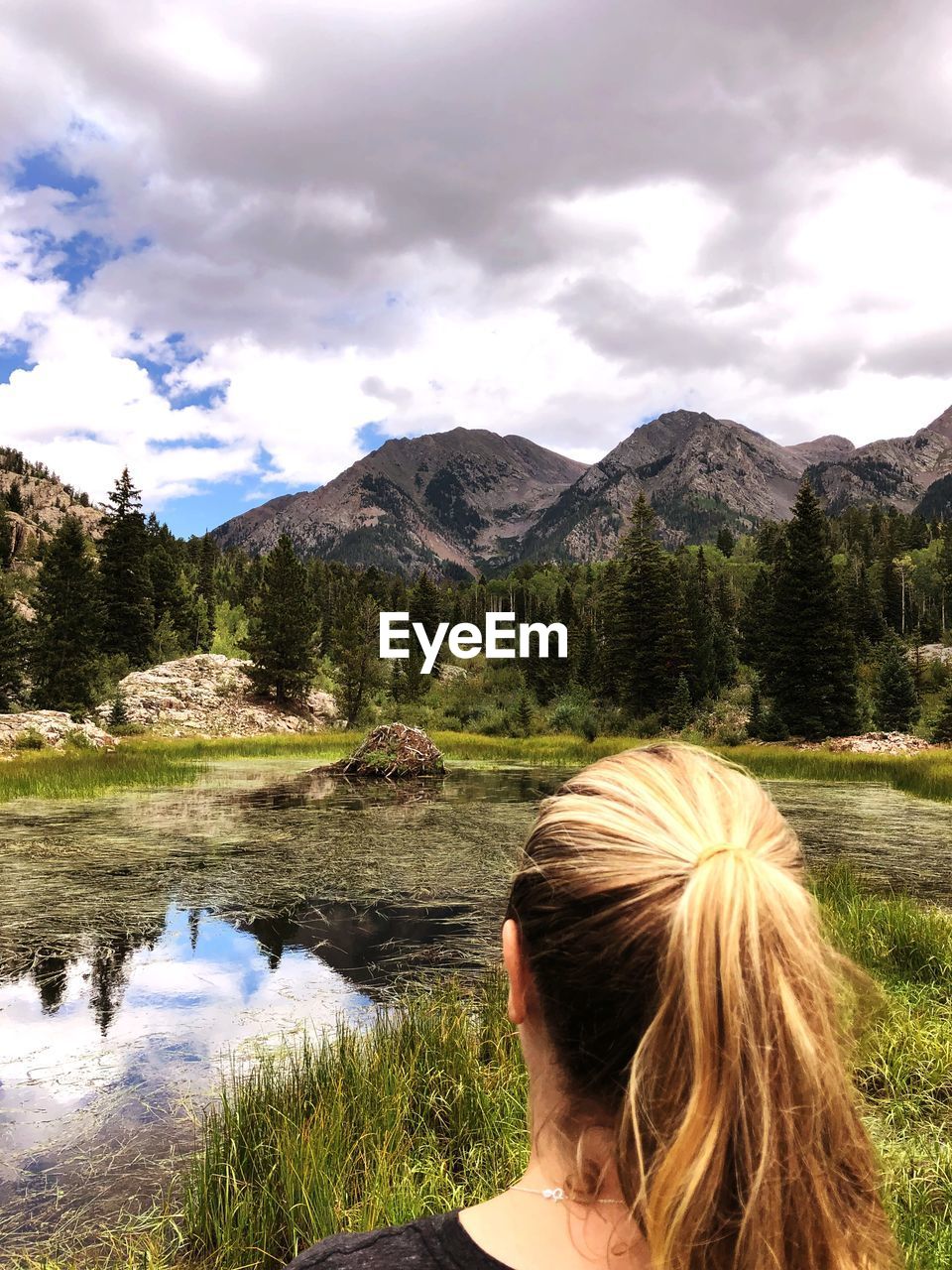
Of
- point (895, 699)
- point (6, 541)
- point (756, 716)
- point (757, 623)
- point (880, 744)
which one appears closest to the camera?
point (880, 744)

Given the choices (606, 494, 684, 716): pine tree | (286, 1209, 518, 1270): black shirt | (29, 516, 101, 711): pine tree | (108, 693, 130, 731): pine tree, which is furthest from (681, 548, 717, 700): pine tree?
(286, 1209, 518, 1270): black shirt

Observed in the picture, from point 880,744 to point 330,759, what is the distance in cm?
2154

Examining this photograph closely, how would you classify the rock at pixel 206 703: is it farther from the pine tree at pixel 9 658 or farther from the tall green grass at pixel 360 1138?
the tall green grass at pixel 360 1138

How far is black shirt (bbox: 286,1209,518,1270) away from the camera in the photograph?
1244mm

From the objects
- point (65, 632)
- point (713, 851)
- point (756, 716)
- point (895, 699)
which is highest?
point (65, 632)

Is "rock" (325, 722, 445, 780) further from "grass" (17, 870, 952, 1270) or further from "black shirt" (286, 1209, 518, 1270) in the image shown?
"black shirt" (286, 1209, 518, 1270)

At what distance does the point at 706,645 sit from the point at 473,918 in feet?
156

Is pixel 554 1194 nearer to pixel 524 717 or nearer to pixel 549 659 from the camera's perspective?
pixel 524 717

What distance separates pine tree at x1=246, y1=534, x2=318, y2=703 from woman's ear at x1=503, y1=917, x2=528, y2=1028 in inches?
1873

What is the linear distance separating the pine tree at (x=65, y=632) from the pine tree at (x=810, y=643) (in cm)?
3250

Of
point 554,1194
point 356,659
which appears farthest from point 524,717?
point 554,1194

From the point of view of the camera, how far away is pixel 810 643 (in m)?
40.2

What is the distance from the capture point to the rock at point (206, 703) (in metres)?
40.3

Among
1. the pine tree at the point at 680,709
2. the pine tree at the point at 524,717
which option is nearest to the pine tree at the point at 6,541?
the pine tree at the point at 524,717
